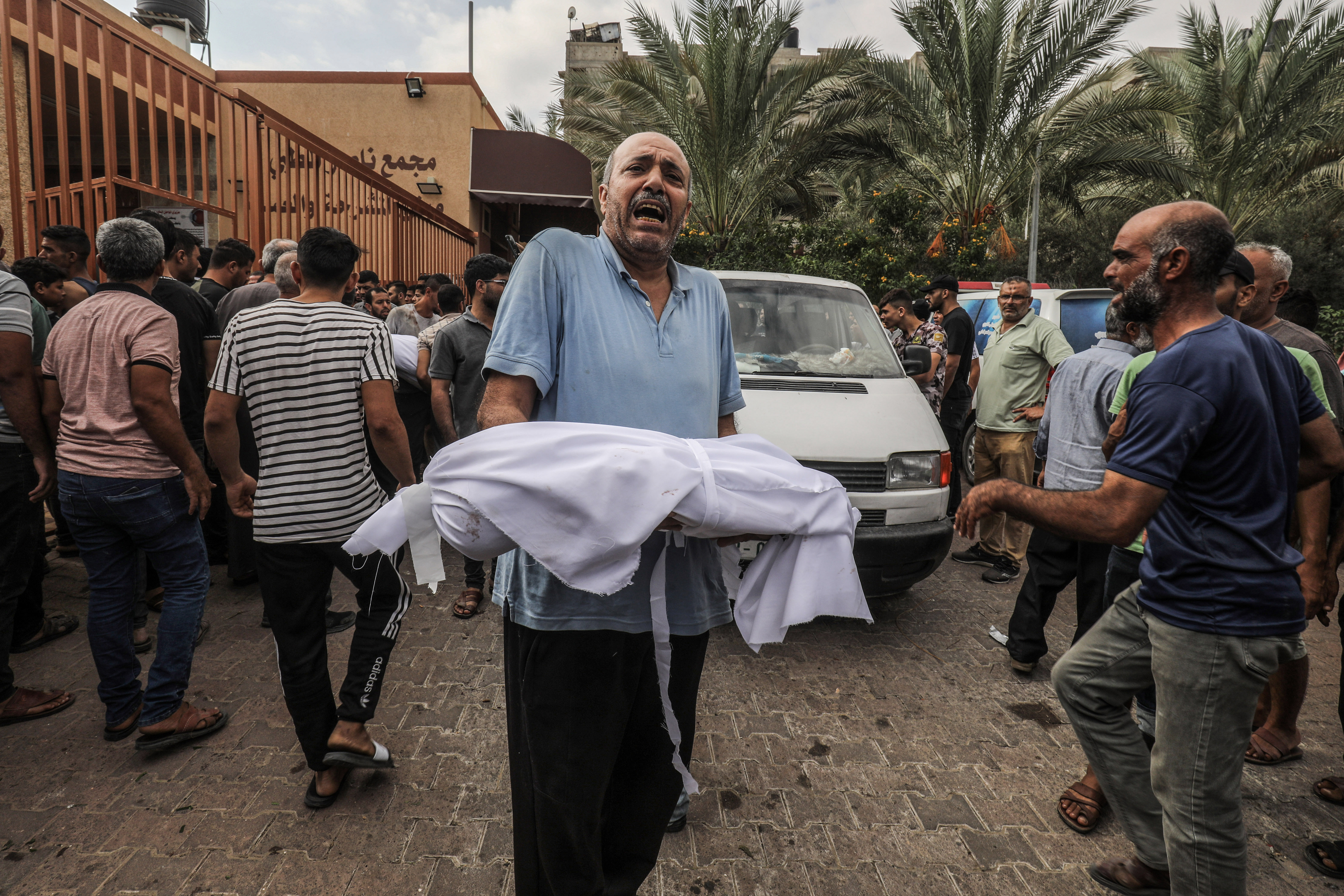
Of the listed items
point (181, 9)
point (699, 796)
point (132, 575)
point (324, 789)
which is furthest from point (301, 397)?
point (181, 9)

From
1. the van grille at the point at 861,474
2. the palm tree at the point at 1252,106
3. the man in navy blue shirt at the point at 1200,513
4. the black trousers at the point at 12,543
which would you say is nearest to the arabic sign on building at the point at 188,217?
the black trousers at the point at 12,543

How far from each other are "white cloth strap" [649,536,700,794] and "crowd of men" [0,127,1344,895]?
0.19 ft

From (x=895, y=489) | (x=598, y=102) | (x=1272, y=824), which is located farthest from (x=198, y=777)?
(x=598, y=102)

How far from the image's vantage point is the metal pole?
554 inches

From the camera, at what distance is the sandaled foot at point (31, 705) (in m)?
3.35

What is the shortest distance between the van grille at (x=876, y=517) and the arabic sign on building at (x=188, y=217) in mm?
5890

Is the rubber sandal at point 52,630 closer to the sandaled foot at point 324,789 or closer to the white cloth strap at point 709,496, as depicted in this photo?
the sandaled foot at point 324,789

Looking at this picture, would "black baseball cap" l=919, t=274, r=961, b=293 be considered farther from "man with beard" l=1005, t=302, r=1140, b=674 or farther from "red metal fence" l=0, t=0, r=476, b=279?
"red metal fence" l=0, t=0, r=476, b=279

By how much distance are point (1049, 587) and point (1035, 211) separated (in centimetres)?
1356

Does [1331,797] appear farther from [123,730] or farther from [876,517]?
[123,730]

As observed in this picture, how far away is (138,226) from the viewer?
3.19 meters

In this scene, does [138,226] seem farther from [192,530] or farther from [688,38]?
[688,38]

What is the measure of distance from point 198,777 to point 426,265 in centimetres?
1143

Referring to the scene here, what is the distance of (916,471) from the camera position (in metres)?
4.50
